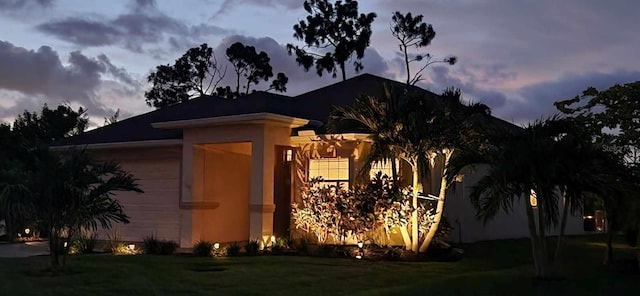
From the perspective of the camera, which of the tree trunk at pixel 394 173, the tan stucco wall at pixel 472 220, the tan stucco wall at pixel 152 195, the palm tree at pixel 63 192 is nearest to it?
the palm tree at pixel 63 192

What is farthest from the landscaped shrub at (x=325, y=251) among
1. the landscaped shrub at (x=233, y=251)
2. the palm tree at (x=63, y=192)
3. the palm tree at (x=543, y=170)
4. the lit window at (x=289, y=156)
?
the palm tree at (x=63, y=192)

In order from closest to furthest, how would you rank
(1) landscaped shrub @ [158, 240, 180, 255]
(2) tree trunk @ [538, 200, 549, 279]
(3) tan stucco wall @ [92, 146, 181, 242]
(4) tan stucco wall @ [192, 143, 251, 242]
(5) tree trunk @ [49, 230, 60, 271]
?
(2) tree trunk @ [538, 200, 549, 279] < (5) tree trunk @ [49, 230, 60, 271] < (1) landscaped shrub @ [158, 240, 180, 255] < (4) tan stucco wall @ [192, 143, 251, 242] < (3) tan stucco wall @ [92, 146, 181, 242]

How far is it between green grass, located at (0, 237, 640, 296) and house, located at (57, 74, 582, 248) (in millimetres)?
3465

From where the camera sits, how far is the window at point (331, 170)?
17.8m

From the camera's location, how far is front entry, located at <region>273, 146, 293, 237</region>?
17562mm

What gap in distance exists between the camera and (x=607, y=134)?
530 inches

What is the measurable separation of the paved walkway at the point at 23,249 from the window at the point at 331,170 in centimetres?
734

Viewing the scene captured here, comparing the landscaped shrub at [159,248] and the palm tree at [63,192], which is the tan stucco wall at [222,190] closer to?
the landscaped shrub at [159,248]

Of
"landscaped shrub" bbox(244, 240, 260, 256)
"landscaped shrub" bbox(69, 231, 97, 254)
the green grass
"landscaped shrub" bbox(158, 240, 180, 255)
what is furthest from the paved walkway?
"landscaped shrub" bbox(244, 240, 260, 256)

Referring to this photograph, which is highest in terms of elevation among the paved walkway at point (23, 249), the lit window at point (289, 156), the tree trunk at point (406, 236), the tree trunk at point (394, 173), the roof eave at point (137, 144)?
the roof eave at point (137, 144)

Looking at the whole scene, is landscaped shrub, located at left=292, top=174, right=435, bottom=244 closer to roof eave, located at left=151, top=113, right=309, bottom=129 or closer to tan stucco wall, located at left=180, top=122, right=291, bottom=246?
tan stucco wall, located at left=180, top=122, right=291, bottom=246

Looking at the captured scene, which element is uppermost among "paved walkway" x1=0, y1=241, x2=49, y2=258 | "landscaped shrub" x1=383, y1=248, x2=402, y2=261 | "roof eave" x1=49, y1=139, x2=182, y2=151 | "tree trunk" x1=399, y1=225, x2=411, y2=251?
"roof eave" x1=49, y1=139, x2=182, y2=151

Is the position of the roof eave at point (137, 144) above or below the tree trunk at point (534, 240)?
above

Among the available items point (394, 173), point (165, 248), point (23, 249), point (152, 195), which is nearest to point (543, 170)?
point (394, 173)
